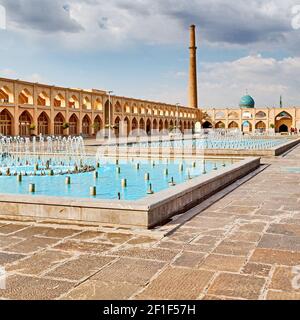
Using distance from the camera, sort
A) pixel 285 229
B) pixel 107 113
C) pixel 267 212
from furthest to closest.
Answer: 1. pixel 107 113
2. pixel 267 212
3. pixel 285 229

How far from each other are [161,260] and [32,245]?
1.74 m

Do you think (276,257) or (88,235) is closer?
(276,257)

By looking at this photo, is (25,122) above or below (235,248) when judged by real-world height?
above

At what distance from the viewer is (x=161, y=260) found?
4.56 meters

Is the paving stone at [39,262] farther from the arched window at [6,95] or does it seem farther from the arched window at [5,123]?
the arched window at [5,123]

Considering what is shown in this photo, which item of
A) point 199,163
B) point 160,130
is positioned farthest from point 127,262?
point 160,130

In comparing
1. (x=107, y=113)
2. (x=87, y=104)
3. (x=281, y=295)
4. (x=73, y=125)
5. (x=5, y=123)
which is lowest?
(x=281, y=295)

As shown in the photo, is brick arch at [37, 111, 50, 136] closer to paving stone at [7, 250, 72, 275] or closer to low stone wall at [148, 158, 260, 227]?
low stone wall at [148, 158, 260, 227]

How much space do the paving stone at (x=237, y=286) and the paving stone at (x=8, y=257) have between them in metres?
2.29

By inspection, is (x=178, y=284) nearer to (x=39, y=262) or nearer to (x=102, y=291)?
(x=102, y=291)

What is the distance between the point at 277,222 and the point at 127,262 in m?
2.89

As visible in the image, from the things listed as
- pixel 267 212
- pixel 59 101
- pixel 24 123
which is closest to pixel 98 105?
pixel 59 101

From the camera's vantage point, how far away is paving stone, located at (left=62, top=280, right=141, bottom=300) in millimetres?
3572

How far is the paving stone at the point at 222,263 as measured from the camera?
4.28 meters
